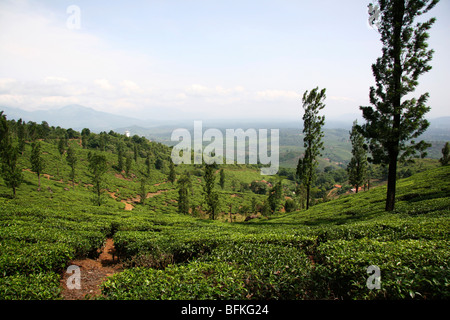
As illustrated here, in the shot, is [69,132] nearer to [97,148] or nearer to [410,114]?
[97,148]

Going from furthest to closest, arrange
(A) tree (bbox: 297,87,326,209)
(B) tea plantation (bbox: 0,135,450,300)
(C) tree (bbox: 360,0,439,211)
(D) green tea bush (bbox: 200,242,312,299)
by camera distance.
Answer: (A) tree (bbox: 297,87,326,209) → (C) tree (bbox: 360,0,439,211) → (D) green tea bush (bbox: 200,242,312,299) → (B) tea plantation (bbox: 0,135,450,300)

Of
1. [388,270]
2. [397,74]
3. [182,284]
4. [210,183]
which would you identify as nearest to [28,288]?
[182,284]

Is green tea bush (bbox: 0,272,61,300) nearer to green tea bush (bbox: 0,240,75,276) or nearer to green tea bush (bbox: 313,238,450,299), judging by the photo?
green tea bush (bbox: 0,240,75,276)

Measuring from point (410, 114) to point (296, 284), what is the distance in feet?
54.8

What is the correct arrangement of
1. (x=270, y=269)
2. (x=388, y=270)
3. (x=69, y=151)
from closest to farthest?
(x=388, y=270)
(x=270, y=269)
(x=69, y=151)

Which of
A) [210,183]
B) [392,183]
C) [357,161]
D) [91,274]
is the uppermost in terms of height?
[357,161]

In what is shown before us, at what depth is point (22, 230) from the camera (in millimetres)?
10703

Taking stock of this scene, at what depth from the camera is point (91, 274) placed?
363 inches

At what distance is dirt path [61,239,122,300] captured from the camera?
286 inches

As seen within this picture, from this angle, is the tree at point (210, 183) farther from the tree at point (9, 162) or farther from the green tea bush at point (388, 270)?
the tree at point (9, 162)

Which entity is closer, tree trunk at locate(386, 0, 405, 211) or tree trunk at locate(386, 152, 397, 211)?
tree trunk at locate(386, 0, 405, 211)

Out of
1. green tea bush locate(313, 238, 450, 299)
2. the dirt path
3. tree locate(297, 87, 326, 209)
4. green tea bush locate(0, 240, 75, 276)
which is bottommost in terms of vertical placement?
the dirt path

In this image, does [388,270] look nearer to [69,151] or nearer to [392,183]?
[392,183]

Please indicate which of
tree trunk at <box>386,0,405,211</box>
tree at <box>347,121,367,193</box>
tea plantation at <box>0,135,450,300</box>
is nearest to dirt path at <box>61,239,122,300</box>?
tea plantation at <box>0,135,450,300</box>
